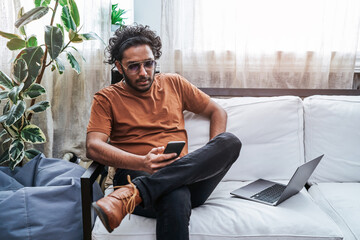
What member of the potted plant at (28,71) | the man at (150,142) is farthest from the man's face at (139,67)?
the potted plant at (28,71)

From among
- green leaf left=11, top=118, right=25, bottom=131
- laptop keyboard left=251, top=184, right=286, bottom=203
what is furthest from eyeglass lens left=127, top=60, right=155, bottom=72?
laptop keyboard left=251, top=184, right=286, bottom=203

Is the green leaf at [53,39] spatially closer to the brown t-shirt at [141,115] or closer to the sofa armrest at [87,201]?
the brown t-shirt at [141,115]

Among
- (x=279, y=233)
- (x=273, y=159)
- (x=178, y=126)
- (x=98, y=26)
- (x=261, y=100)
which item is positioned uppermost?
(x=98, y=26)

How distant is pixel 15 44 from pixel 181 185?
1.21 m

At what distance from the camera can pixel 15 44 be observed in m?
1.85

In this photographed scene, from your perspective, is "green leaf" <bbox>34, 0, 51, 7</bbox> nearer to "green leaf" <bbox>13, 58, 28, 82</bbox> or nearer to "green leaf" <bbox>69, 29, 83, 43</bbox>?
"green leaf" <bbox>69, 29, 83, 43</bbox>

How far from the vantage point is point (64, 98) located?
2129mm

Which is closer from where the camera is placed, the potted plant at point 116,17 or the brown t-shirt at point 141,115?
the brown t-shirt at point 141,115

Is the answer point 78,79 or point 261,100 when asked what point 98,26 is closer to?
point 78,79

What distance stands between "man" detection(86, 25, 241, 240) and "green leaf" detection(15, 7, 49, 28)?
1.26ft

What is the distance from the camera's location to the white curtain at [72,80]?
2.06 meters

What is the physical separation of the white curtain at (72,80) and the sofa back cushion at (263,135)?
69cm

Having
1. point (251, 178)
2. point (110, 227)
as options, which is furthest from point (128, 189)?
point (251, 178)

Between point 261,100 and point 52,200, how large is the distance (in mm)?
1157
